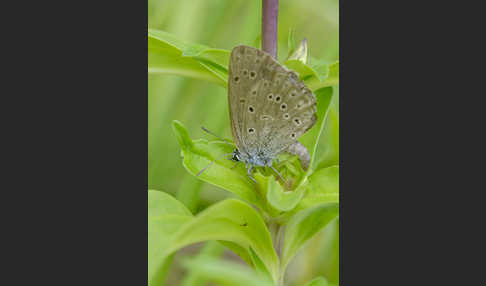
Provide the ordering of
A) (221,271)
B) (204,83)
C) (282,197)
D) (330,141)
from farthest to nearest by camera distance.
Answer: (204,83) < (330,141) < (282,197) < (221,271)

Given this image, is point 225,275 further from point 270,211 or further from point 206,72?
point 206,72

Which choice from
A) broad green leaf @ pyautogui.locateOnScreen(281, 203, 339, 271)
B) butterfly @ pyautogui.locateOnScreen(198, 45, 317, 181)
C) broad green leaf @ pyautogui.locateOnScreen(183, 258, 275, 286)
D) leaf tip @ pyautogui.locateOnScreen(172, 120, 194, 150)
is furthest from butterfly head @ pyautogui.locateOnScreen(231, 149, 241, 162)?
broad green leaf @ pyautogui.locateOnScreen(183, 258, 275, 286)

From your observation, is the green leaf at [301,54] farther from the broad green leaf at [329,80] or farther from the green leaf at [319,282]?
the green leaf at [319,282]

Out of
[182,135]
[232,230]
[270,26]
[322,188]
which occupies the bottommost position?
[232,230]

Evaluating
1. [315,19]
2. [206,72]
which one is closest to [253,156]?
[206,72]

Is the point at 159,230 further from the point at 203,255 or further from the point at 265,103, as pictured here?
the point at 265,103

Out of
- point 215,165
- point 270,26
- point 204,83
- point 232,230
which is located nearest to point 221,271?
point 232,230

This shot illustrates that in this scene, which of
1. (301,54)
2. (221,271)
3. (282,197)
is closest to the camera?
(221,271)
